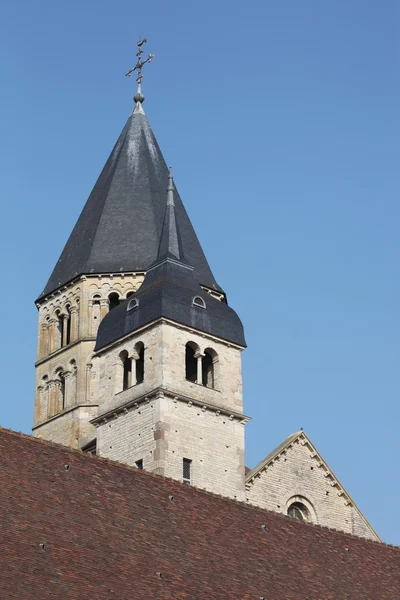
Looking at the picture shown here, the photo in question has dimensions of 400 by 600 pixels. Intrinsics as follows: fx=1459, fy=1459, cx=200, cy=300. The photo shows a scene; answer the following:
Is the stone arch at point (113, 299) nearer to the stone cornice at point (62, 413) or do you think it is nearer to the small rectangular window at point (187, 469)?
the stone cornice at point (62, 413)

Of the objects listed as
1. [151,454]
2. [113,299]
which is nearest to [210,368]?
[151,454]

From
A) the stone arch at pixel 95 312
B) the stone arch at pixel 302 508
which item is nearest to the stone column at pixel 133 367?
the stone arch at pixel 302 508

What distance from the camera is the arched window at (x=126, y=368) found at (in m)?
43.2

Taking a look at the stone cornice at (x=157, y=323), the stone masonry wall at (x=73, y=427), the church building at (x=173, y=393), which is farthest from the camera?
→ the stone masonry wall at (x=73, y=427)

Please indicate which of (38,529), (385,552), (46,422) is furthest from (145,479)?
(46,422)

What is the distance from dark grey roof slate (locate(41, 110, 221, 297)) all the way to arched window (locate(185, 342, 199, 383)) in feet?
24.1

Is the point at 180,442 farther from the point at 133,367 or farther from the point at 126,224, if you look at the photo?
the point at 126,224

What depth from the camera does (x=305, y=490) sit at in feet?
145

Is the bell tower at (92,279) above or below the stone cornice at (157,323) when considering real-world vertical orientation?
above

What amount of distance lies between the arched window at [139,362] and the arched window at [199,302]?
2051mm

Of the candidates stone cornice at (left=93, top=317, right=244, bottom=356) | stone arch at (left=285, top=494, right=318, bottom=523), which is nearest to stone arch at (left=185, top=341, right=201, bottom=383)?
stone cornice at (left=93, top=317, right=244, bottom=356)

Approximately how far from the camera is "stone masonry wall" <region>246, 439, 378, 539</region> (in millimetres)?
43000

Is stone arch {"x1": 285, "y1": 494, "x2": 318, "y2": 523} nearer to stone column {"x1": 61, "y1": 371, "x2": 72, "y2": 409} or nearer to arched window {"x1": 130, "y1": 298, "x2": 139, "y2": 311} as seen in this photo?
arched window {"x1": 130, "y1": 298, "x2": 139, "y2": 311}

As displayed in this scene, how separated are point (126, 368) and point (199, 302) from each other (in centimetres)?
294
